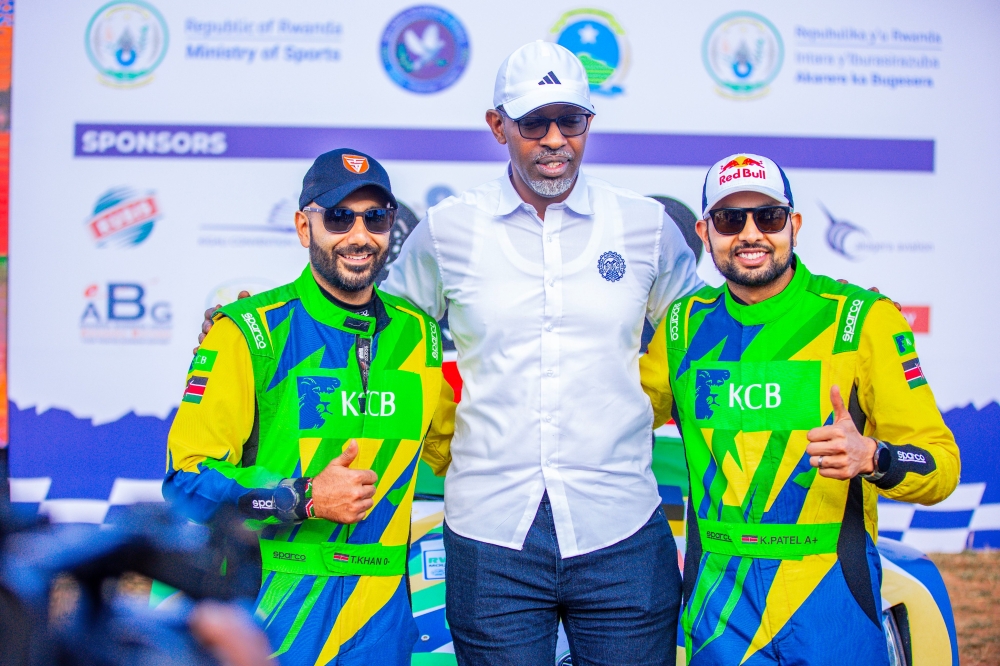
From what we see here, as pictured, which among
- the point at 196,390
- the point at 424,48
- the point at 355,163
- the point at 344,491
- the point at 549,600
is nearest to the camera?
the point at 344,491

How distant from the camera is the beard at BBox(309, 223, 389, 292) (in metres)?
2.12

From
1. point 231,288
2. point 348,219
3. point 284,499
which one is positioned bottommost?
point 284,499

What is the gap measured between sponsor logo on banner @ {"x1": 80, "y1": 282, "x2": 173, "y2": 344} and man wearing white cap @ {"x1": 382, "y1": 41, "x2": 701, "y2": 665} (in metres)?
1.66

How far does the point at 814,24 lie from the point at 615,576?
8.16ft

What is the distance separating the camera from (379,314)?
218 cm

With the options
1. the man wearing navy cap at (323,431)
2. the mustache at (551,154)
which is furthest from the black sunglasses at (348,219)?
the mustache at (551,154)

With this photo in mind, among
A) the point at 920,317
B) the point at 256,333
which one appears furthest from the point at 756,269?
the point at 920,317

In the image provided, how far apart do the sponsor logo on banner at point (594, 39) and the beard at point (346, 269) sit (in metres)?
1.63

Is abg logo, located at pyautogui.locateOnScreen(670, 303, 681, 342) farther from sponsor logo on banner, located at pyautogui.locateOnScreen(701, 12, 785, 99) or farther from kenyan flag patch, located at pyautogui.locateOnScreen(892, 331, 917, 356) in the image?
sponsor logo on banner, located at pyautogui.locateOnScreen(701, 12, 785, 99)

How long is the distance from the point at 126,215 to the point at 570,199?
203 cm

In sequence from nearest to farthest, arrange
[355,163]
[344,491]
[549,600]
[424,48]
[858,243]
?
1. [344,491]
2. [549,600]
3. [355,163]
4. [424,48]
5. [858,243]

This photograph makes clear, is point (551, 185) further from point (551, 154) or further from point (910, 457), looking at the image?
point (910, 457)

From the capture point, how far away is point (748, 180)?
7.14ft

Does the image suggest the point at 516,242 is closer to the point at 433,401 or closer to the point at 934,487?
the point at 433,401
